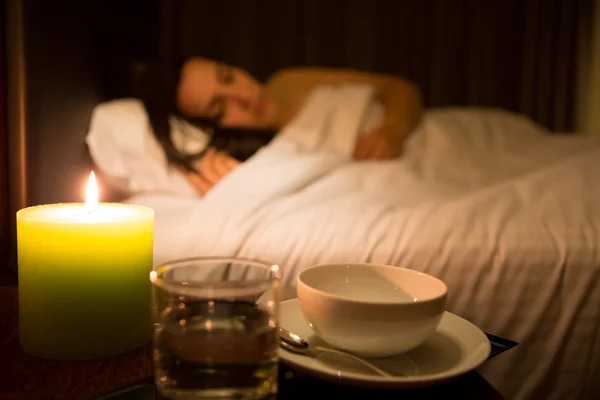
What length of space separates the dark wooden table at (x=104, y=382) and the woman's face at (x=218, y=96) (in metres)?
1.04

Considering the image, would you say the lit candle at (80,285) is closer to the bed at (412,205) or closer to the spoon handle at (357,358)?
the spoon handle at (357,358)

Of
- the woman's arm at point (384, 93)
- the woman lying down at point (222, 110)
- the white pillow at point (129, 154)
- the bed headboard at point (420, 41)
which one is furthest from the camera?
the bed headboard at point (420, 41)

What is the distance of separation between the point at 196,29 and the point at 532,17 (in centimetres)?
144

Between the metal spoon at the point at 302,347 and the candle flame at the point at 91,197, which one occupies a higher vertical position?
the candle flame at the point at 91,197

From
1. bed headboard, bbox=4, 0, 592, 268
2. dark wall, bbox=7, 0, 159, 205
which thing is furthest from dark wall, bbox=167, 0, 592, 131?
dark wall, bbox=7, 0, 159, 205

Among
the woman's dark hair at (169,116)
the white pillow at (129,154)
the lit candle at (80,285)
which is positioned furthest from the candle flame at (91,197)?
the woman's dark hair at (169,116)

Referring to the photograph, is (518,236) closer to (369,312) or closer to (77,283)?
(369,312)

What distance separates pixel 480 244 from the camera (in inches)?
31.0

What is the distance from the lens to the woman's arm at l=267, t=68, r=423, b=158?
4.93 ft

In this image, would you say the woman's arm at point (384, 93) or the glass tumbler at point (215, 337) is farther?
the woman's arm at point (384, 93)

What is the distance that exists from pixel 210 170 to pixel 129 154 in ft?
0.57

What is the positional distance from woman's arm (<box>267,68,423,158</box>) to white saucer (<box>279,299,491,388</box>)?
0.89 meters

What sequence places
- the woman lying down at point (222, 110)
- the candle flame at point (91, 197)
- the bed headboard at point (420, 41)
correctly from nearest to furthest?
the candle flame at point (91, 197) → the woman lying down at point (222, 110) → the bed headboard at point (420, 41)

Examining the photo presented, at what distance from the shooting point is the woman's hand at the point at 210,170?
3.85 ft
